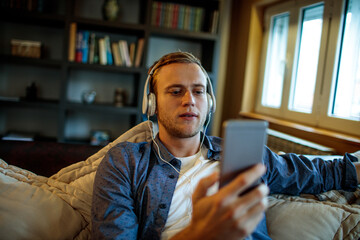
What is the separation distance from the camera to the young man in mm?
977

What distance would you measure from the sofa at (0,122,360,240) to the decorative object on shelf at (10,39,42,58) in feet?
5.87

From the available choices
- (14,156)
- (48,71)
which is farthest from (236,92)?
(14,156)

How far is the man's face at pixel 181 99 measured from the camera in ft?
3.90

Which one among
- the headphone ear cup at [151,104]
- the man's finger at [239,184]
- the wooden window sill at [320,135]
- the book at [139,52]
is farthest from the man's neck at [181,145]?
the book at [139,52]

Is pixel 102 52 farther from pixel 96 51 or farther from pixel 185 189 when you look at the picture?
pixel 185 189

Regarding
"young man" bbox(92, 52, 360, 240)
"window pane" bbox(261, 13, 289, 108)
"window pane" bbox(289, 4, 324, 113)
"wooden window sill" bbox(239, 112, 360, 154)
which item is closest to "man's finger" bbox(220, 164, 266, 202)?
"young man" bbox(92, 52, 360, 240)

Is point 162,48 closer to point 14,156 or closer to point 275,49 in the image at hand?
point 275,49

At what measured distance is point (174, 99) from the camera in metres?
1.21

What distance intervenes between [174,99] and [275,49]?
76.0 inches

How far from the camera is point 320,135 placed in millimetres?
2045

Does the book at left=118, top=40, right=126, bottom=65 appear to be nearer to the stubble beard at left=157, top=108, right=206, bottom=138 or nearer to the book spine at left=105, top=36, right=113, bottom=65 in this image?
the book spine at left=105, top=36, right=113, bottom=65

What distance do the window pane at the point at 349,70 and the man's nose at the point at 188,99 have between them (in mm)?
1294

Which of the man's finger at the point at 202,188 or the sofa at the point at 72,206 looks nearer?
the man's finger at the point at 202,188

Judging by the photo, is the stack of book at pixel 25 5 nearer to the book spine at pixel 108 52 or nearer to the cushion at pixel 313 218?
the book spine at pixel 108 52
